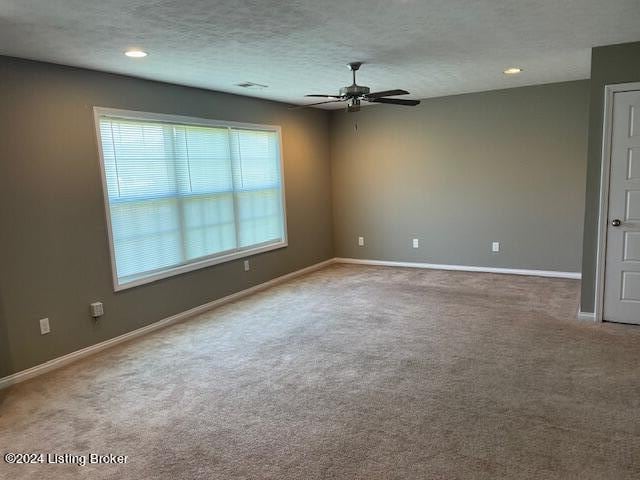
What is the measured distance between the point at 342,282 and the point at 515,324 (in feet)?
8.28

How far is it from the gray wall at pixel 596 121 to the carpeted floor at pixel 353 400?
1.52ft

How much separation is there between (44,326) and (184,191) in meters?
1.90

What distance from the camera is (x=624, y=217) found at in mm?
4082

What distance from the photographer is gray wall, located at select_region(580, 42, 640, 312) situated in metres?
3.90

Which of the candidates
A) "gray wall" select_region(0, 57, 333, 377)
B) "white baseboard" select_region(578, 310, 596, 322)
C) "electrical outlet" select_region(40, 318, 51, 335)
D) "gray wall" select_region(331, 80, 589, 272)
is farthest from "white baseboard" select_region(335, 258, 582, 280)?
"electrical outlet" select_region(40, 318, 51, 335)

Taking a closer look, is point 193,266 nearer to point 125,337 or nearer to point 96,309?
point 125,337

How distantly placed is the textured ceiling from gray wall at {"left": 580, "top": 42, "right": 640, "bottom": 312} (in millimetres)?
187

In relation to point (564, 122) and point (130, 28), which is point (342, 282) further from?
point (130, 28)

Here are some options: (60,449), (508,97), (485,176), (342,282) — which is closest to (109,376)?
(60,449)

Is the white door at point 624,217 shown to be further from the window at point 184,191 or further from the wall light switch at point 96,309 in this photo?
the wall light switch at point 96,309

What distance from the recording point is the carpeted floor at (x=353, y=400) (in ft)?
7.88

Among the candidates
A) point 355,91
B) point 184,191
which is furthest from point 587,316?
point 184,191

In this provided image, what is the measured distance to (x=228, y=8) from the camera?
104 inches

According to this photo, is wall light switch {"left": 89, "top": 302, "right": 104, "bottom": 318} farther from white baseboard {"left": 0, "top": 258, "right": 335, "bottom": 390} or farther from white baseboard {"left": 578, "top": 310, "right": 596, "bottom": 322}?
white baseboard {"left": 578, "top": 310, "right": 596, "bottom": 322}
